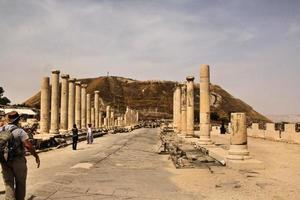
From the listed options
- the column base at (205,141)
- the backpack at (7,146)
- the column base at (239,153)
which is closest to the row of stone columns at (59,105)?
the column base at (205,141)

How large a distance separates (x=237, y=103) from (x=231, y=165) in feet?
589

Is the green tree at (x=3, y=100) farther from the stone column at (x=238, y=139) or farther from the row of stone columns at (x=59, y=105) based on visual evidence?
the stone column at (x=238, y=139)

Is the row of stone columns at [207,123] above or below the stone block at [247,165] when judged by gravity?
above

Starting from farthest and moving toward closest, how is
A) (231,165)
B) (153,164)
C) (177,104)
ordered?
(177,104) → (153,164) → (231,165)

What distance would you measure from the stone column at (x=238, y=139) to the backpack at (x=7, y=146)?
913 centimetres

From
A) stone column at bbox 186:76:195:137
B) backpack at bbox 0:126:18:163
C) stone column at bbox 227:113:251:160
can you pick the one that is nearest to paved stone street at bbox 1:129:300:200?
stone column at bbox 227:113:251:160

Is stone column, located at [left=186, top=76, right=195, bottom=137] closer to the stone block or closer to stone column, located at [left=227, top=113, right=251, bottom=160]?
stone column, located at [left=227, top=113, right=251, bottom=160]

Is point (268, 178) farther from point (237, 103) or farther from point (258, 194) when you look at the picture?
point (237, 103)

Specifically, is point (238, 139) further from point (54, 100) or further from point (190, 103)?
point (54, 100)

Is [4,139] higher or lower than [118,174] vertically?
higher

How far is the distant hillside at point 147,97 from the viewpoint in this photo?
6422 inches

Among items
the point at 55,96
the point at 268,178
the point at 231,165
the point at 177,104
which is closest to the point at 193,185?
the point at 268,178

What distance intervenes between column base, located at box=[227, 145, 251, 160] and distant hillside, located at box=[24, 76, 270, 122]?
135 m

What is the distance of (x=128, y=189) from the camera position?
9750 millimetres
